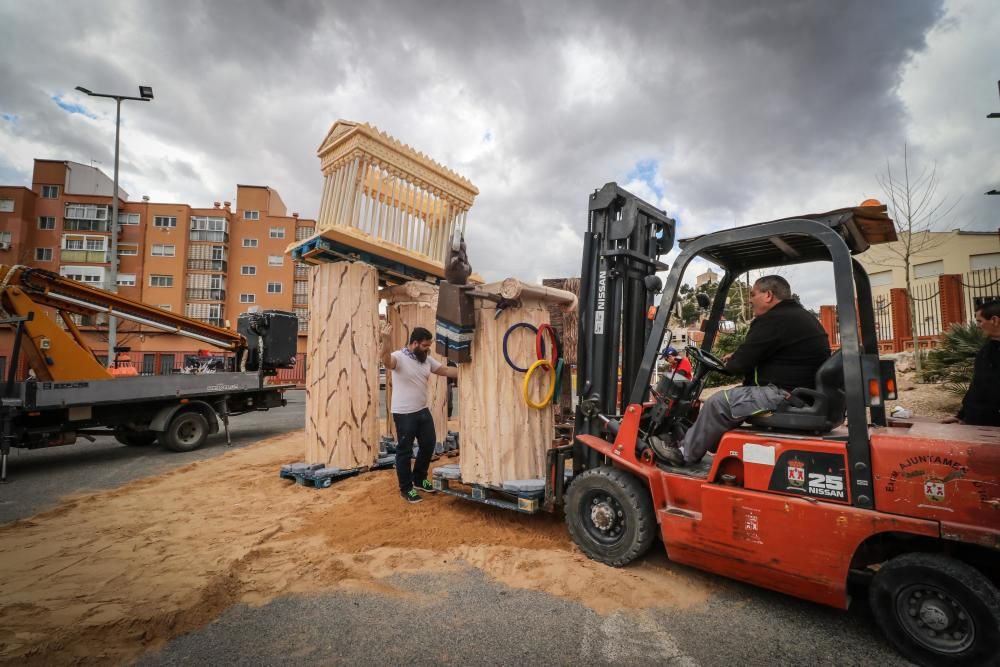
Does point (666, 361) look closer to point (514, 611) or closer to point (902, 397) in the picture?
point (514, 611)

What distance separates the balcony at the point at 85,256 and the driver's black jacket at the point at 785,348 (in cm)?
5068

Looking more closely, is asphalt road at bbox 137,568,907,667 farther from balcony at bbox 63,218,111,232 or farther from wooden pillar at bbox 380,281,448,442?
balcony at bbox 63,218,111,232

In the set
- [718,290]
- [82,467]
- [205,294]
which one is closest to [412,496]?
[718,290]

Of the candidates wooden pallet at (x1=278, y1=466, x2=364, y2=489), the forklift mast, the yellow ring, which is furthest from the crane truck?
the forklift mast

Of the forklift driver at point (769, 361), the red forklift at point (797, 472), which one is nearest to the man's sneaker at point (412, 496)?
the red forklift at point (797, 472)

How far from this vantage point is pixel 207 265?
42.9 meters

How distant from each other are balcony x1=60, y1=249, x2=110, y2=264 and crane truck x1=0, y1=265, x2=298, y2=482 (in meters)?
39.9

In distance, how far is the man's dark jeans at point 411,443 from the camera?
5.59 meters

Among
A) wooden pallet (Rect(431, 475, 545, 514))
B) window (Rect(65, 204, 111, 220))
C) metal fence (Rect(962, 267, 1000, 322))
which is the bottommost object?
wooden pallet (Rect(431, 475, 545, 514))

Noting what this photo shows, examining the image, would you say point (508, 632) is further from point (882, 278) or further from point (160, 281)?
point (160, 281)

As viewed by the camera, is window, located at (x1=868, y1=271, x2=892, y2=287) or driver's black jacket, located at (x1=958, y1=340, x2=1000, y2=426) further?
window, located at (x1=868, y1=271, x2=892, y2=287)

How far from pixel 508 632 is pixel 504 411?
2.20m

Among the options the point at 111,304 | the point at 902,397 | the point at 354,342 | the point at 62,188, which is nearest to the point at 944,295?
the point at 902,397

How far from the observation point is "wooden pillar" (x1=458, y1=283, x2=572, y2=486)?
4.86 meters
